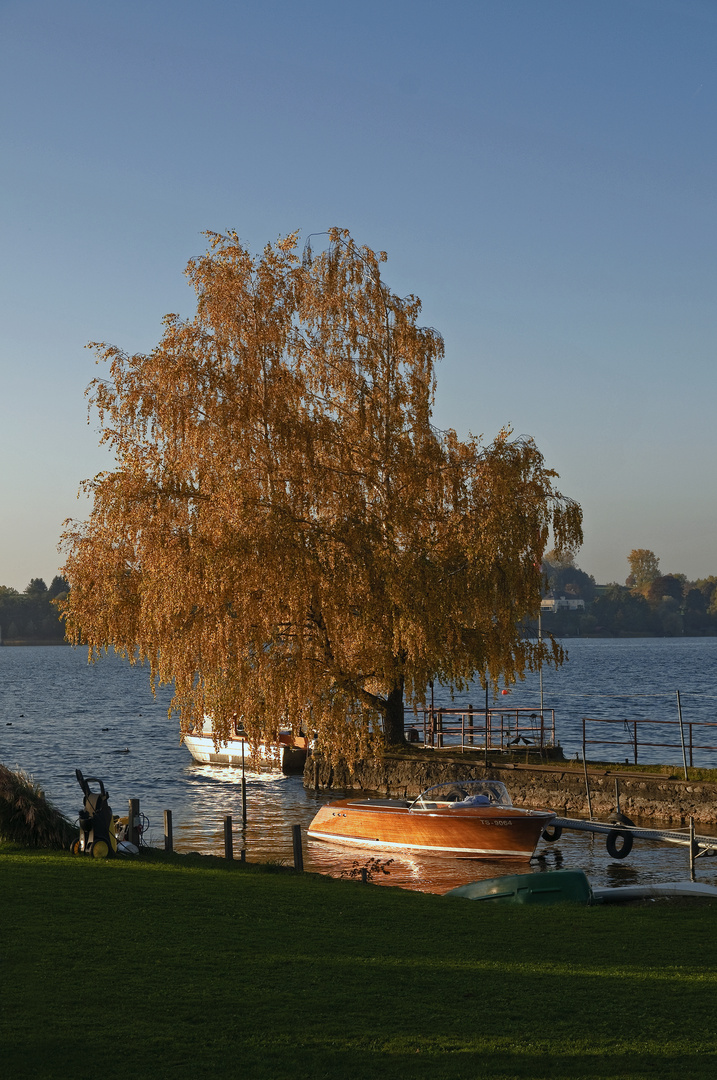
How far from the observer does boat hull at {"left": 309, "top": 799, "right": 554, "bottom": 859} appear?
24109 millimetres

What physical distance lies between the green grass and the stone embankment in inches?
496

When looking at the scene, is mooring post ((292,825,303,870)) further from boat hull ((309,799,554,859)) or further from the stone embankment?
the stone embankment

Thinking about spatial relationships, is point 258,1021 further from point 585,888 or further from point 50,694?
point 50,694

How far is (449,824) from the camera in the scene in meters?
24.6

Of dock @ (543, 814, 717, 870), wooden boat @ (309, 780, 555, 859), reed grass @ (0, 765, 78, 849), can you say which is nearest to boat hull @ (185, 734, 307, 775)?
wooden boat @ (309, 780, 555, 859)

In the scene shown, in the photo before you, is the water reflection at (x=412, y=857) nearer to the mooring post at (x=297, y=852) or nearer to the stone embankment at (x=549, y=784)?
the stone embankment at (x=549, y=784)

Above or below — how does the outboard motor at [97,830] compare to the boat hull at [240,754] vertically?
above

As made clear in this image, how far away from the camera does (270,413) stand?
2942cm

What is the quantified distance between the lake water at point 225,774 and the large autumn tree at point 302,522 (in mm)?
4246

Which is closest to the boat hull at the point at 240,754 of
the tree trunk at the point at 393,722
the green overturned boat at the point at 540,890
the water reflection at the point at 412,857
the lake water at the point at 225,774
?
the lake water at the point at 225,774

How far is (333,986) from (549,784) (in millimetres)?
21264

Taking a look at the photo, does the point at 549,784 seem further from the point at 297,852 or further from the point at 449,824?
the point at 297,852

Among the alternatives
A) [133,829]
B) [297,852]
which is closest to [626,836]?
[297,852]

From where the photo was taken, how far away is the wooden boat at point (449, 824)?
24.1 m
